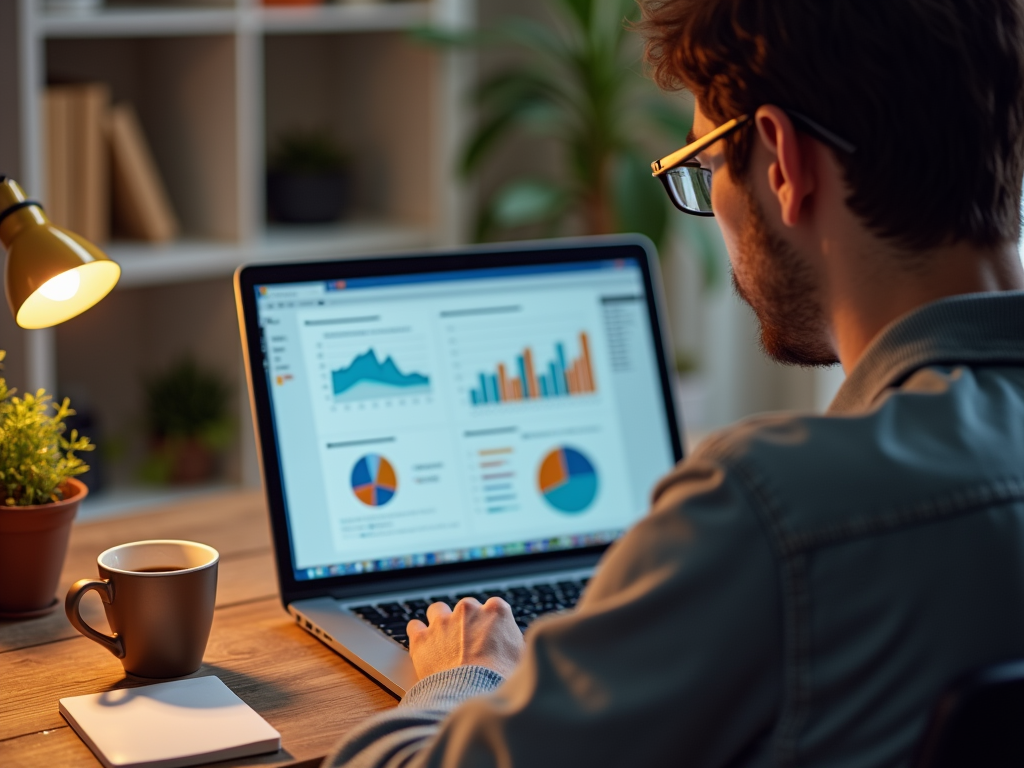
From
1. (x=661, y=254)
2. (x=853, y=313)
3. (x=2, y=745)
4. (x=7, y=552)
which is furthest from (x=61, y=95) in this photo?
(x=853, y=313)

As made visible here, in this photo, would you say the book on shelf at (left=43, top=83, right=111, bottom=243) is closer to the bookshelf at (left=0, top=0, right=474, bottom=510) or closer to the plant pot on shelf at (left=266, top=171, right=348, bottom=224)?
the bookshelf at (left=0, top=0, right=474, bottom=510)

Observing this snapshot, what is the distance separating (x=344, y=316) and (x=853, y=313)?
546 millimetres

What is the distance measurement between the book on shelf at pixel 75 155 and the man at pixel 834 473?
5.33 ft

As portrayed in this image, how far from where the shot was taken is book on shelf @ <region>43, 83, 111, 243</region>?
223cm

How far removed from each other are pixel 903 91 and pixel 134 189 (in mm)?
1854

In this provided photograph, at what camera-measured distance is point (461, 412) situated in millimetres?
1261

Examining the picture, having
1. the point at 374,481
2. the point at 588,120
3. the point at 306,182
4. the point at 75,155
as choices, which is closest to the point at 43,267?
the point at 374,481

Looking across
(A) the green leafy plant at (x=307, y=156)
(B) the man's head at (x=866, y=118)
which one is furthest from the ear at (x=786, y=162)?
(A) the green leafy plant at (x=307, y=156)

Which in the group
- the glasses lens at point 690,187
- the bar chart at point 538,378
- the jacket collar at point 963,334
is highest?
the glasses lens at point 690,187

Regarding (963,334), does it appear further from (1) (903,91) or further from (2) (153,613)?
(2) (153,613)

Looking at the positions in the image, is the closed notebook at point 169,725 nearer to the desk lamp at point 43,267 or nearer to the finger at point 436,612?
the finger at point 436,612

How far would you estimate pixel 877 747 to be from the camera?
2.19 feet

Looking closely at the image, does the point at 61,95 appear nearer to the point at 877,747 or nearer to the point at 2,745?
the point at 2,745

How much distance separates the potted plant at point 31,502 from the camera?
108 centimetres
